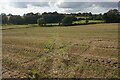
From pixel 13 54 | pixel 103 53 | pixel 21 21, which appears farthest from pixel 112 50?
pixel 21 21

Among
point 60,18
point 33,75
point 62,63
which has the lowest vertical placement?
point 33,75

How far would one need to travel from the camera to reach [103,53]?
2580cm

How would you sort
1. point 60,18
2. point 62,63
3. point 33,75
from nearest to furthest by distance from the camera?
1. point 33,75
2. point 62,63
3. point 60,18

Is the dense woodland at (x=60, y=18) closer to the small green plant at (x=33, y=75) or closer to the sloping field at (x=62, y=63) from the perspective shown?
the sloping field at (x=62, y=63)

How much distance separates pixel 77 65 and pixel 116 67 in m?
3.59

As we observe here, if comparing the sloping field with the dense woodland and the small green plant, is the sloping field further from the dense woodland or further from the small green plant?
the dense woodland

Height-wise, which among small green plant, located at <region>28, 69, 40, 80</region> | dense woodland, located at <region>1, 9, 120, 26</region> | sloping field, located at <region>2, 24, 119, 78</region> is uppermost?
dense woodland, located at <region>1, 9, 120, 26</region>

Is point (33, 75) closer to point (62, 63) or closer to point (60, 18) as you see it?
point (62, 63)

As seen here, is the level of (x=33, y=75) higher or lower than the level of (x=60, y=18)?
lower

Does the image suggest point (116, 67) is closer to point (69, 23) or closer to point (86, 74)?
point (86, 74)

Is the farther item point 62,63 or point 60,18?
point 60,18

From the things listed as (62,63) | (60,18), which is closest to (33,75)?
(62,63)

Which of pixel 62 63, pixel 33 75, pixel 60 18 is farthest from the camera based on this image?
pixel 60 18

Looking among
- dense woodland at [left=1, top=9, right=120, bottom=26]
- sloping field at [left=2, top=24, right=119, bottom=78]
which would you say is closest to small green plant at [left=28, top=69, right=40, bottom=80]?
sloping field at [left=2, top=24, right=119, bottom=78]
